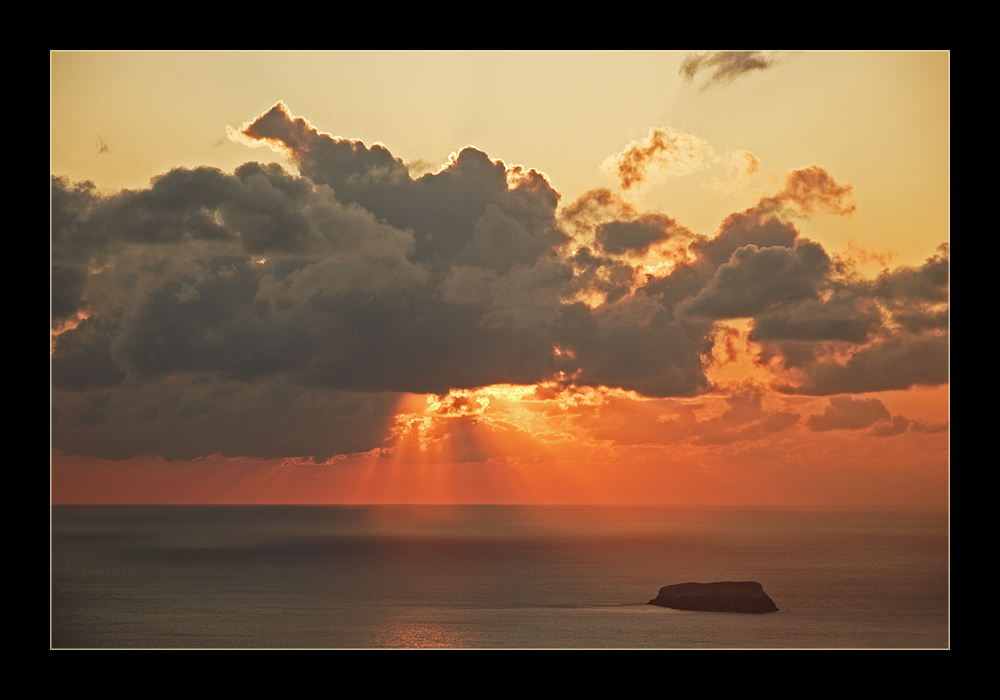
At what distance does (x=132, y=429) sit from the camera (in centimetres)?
1820

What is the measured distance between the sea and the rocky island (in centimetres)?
58

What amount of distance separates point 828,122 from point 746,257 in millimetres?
3195

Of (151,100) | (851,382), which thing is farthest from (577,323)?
(151,100)

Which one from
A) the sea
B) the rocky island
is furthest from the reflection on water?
the rocky island

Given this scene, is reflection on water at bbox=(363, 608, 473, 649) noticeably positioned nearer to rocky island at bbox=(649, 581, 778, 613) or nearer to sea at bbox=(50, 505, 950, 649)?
sea at bbox=(50, 505, 950, 649)

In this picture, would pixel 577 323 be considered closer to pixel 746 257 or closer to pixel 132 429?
pixel 746 257

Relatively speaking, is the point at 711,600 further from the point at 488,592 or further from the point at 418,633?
the point at 488,592

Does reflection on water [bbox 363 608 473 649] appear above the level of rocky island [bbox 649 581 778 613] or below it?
below

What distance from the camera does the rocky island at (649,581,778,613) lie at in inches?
1176

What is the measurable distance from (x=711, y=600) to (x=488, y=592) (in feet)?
51.0

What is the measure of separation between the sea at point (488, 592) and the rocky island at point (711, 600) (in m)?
Result: 0.58

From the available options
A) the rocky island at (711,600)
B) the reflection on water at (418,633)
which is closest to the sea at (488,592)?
the reflection on water at (418,633)
